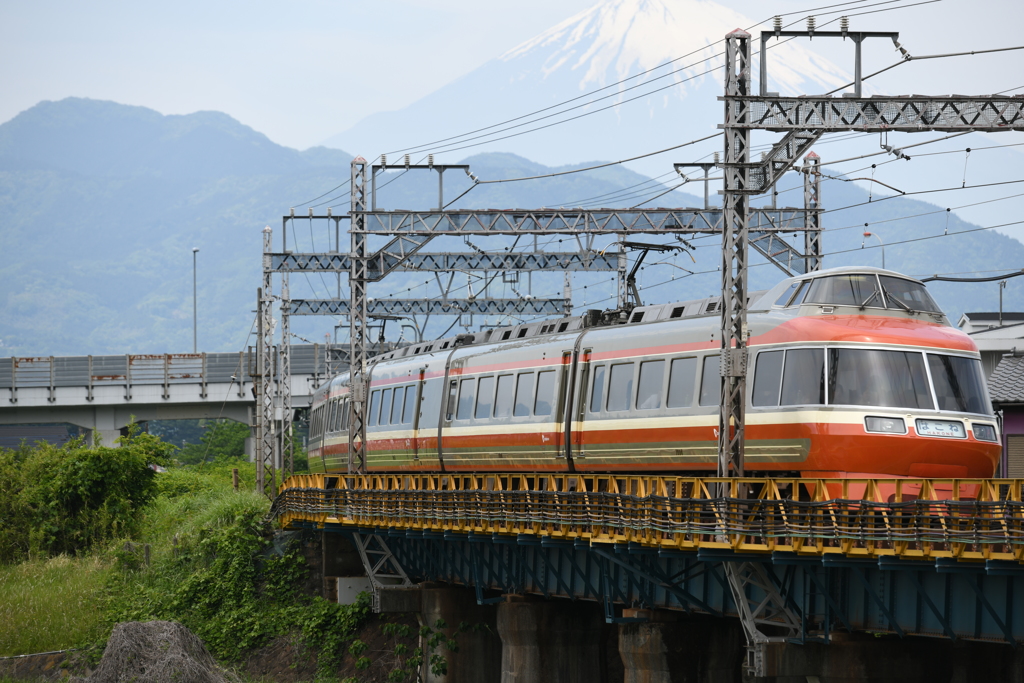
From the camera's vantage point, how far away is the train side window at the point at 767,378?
22438mm

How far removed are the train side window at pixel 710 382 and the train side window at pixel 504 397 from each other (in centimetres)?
792

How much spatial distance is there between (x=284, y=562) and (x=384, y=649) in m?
6.14

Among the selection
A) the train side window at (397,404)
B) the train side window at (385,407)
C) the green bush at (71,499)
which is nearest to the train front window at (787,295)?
the train side window at (397,404)

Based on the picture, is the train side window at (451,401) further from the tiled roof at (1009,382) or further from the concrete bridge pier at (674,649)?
the tiled roof at (1009,382)

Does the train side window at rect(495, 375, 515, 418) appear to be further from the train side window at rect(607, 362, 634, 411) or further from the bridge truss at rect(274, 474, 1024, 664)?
the train side window at rect(607, 362, 634, 411)

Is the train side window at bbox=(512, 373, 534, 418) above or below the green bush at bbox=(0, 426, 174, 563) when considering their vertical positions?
above

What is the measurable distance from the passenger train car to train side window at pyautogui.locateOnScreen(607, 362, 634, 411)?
1.0 inches

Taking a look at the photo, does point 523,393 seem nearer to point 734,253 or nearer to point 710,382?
point 710,382

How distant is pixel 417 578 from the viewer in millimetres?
37312

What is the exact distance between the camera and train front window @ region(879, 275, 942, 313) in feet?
76.6

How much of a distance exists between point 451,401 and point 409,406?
10.1 feet

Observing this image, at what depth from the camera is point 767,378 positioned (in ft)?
74.4

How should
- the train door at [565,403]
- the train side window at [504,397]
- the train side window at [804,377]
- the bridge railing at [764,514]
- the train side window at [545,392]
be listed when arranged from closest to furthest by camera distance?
1. the bridge railing at [764,514]
2. the train side window at [804,377]
3. the train door at [565,403]
4. the train side window at [545,392]
5. the train side window at [504,397]

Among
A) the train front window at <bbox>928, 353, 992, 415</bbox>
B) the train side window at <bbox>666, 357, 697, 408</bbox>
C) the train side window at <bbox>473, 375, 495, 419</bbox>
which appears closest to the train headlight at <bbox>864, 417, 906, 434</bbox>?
the train front window at <bbox>928, 353, 992, 415</bbox>
